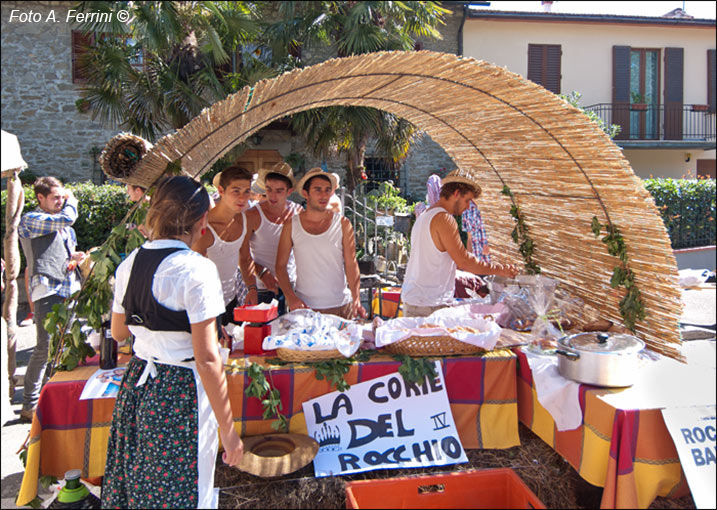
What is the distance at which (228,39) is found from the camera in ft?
34.3

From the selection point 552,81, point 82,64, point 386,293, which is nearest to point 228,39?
point 82,64

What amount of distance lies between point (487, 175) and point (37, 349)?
4361mm

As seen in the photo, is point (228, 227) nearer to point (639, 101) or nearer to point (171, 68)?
point (171, 68)

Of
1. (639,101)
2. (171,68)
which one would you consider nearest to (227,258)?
(171,68)

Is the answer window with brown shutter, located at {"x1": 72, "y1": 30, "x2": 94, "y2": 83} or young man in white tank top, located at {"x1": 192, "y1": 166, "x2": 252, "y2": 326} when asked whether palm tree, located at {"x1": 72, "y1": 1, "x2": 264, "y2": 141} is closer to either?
window with brown shutter, located at {"x1": 72, "y1": 30, "x2": 94, "y2": 83}

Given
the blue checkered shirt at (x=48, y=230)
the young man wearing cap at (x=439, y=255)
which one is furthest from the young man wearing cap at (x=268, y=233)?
the blue checkered shirt at (x=48, y=230)

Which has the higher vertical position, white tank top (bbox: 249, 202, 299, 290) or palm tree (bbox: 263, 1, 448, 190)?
palm tree (bbox: 263, 1, 448, 190)

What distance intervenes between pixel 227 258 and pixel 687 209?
42.6 feet

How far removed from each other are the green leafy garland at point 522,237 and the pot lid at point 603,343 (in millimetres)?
1973

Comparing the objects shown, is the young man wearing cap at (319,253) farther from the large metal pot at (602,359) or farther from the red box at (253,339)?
the large metal pot at (602,359)

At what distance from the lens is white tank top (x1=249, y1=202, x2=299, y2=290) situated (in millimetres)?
4398

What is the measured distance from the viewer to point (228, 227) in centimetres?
384

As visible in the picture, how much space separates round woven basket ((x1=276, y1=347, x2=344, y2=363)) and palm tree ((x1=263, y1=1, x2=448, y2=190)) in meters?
7.62

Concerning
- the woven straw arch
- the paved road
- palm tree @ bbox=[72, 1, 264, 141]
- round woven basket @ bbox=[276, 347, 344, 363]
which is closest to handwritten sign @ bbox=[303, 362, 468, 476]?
round woven basket @ bbox=[276, 347, 344, 363]
